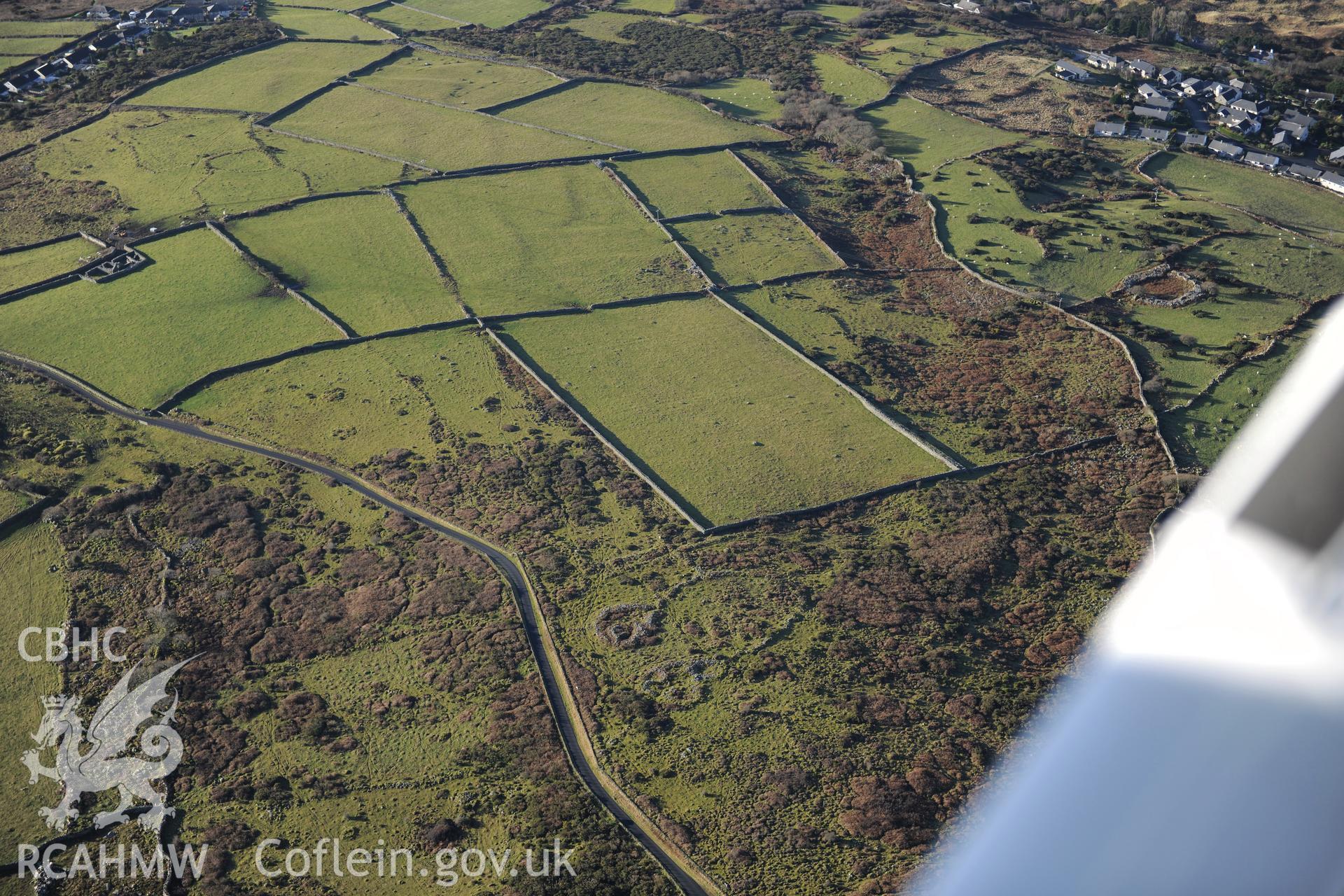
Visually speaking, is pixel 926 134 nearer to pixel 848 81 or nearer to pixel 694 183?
pixel 848 81

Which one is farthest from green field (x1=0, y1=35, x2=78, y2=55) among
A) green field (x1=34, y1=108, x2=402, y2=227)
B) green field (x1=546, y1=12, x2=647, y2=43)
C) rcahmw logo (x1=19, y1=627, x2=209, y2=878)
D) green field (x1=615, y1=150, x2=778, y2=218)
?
rcahmw logo (x1=19, y1=627, x2=209, y2=878)

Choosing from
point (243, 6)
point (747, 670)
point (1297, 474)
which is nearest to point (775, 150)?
point (747, 670)


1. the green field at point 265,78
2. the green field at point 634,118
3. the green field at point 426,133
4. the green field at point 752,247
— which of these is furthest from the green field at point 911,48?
the green field at point 265,78

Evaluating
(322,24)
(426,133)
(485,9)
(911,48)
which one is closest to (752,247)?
(426,133)

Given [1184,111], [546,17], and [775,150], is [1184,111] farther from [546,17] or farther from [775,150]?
[546,17]

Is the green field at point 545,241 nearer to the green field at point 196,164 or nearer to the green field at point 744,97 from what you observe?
the green field at point 196,164

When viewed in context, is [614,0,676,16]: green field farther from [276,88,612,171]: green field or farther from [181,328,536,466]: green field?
[181,328,536,466]: green field
